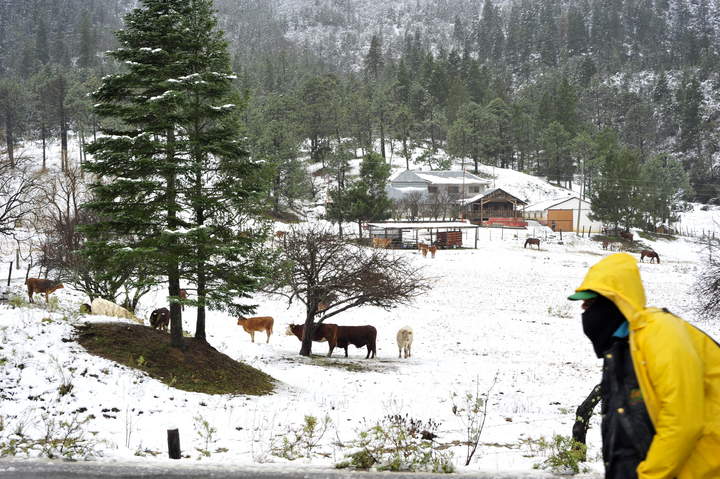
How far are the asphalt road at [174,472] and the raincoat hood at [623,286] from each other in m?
3.03

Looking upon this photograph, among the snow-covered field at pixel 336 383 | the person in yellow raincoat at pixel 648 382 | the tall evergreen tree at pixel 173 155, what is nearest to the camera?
the person in yellow raincoat at pixel 648 382

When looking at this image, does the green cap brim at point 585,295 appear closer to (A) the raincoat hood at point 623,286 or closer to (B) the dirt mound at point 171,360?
(A) the raincoat hood at point 623,286

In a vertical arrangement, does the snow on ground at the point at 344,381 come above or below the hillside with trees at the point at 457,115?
below

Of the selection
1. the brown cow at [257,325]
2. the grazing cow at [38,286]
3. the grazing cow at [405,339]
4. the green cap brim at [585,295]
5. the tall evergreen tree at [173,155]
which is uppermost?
the tall evergreen tree at [173,155]

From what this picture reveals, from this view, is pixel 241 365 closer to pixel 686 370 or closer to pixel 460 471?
pixel 460 471

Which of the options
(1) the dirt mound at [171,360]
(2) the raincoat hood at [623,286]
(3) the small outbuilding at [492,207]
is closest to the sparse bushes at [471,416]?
(2) the raincoat hood at [623,286]

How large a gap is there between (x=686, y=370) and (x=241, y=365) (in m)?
12.0

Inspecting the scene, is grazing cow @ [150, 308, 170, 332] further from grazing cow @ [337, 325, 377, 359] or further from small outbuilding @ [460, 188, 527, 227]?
small outbuilding @ [460, 188, 527, 227]

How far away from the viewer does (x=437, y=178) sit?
290 ft

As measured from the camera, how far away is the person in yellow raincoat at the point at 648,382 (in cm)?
262

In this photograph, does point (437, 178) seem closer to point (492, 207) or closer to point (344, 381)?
point (492, 207)

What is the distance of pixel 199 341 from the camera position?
44.4 feet

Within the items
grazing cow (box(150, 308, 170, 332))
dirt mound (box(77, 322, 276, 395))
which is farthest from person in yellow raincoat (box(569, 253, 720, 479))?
grazing cow (box(150, 308, 170, 332))

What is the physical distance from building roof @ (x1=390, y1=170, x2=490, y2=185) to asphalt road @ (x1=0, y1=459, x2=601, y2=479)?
261 feet
